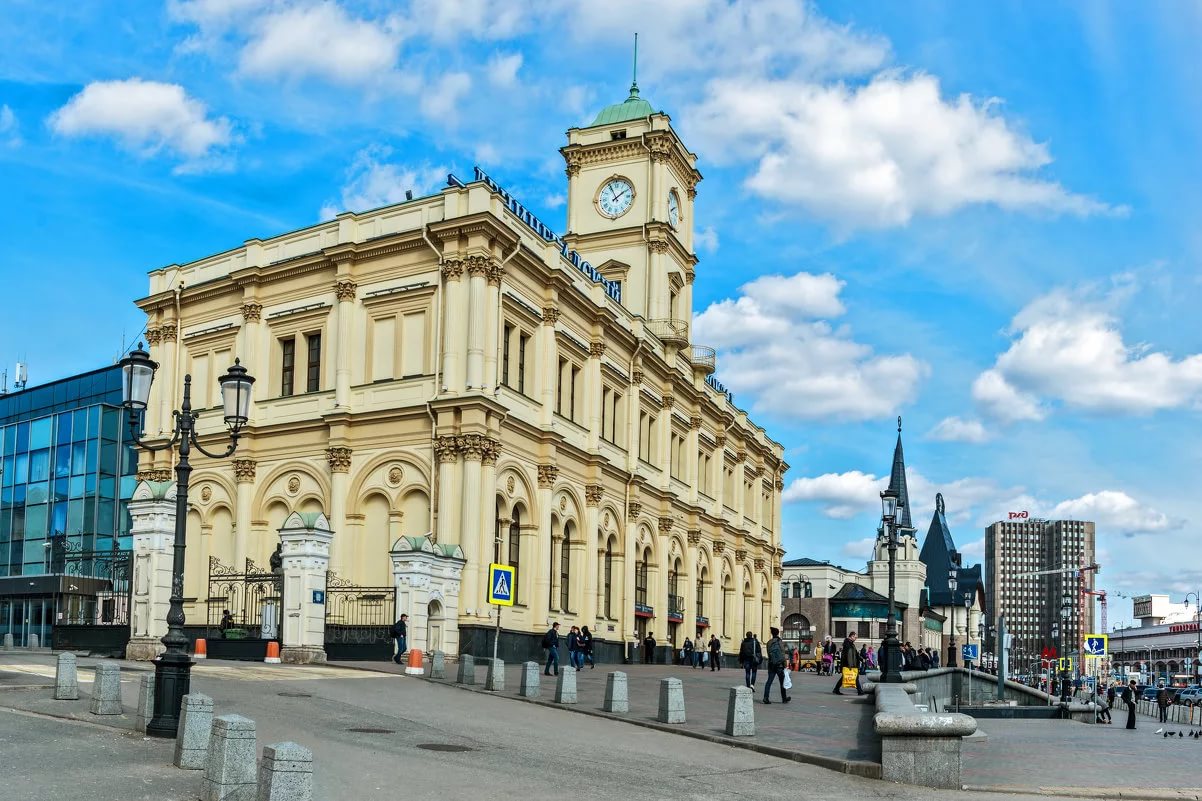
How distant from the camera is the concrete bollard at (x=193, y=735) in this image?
1335 cm

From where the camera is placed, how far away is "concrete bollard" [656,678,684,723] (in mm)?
21125

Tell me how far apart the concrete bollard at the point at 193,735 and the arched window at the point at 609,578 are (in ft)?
120

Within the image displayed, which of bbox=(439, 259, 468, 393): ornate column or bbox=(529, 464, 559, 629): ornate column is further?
bbox=(529, 464, 559, 629): ornate column

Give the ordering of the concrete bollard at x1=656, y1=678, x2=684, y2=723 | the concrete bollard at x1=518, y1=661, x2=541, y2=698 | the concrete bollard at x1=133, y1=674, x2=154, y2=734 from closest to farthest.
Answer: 1. the concrete bollard at x1=133, y1=674, x2=154, y2=734
2. the concrete bollard at x1=656, y1=678, x2=684, y2=723
3. the concrete bollard at x1=518, y1=661, x2=541, y2=698

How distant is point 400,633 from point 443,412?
9.63 m

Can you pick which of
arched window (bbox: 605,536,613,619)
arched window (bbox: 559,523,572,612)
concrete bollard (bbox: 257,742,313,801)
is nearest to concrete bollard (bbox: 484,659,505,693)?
concrete bollard (bbox: 257,742,313,801)

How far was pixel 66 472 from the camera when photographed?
64688 millimetres

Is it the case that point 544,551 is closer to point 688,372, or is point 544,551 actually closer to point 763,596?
point 688,372

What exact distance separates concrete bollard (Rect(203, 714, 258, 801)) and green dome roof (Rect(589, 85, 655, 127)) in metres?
51.5

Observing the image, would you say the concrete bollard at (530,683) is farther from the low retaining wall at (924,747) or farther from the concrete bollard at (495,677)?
the low retaining wall at (924,747)

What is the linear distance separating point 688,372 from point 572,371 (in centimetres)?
1335

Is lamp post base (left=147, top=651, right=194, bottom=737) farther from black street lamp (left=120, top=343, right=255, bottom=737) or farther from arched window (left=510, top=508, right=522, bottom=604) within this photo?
arched window (left=510, top=508, right=522, bottom=604)

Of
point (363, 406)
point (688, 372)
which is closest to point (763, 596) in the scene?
point (688, 372)

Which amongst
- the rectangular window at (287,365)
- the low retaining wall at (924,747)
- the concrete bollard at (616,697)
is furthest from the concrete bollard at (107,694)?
the rectangular window at (287,365)
